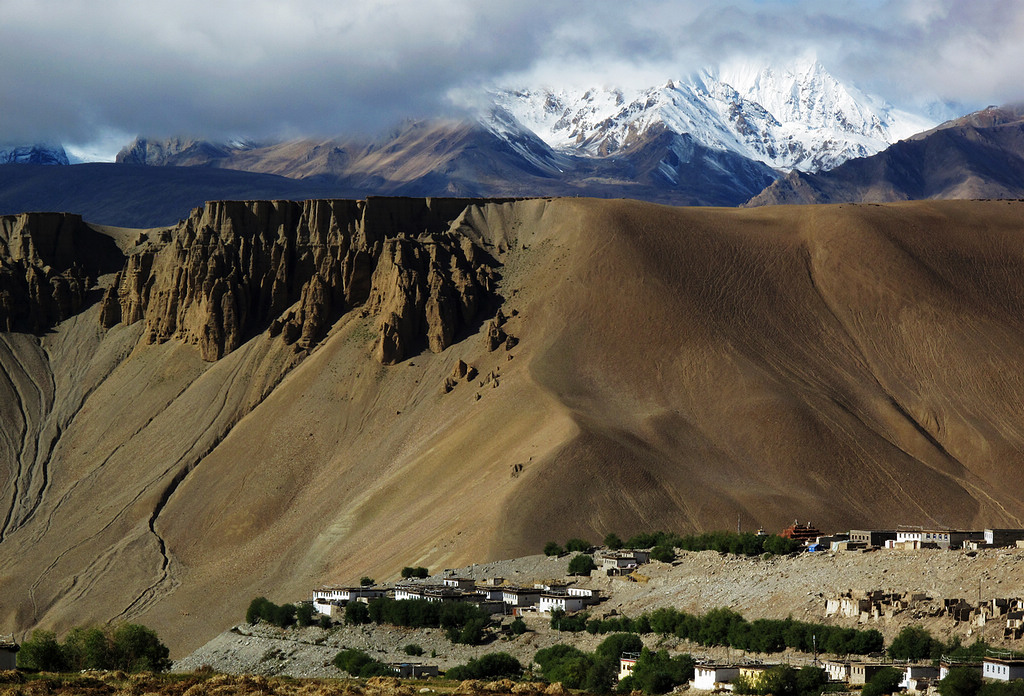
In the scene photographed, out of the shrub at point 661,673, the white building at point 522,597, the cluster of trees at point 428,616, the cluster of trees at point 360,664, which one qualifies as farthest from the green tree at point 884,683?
the white building at point 522,597

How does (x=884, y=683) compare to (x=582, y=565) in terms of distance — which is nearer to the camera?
(x=884, y=683)

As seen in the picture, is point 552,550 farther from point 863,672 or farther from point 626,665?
point 863,672

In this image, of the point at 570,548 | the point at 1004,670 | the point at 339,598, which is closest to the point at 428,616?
the point at 339,598

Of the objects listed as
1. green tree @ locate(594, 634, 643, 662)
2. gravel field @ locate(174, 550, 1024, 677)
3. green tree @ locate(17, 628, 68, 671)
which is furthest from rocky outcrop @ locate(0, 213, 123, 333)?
green tree @ locate(594, 634, 643, 662)

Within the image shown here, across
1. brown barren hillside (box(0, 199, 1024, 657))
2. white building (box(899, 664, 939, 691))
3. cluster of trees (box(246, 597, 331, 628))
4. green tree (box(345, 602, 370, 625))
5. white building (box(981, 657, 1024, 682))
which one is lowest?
cluster of trees (box(246, 597, 331, 628))

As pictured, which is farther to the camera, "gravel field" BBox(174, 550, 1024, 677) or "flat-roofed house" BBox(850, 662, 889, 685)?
"gravel field" BBox(174, 550, 1024, 677)

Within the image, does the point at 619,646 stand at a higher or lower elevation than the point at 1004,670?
lower

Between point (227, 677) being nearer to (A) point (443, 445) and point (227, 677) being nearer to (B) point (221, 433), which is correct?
(A) point (443, 445)

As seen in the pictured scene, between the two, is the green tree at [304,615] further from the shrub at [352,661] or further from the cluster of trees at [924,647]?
the cluster of trees at [924,647]

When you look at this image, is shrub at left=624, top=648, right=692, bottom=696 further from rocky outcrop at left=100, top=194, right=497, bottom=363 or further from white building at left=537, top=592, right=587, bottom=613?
rocky outcrop at left=100, top=194, right=497, bottom=363
